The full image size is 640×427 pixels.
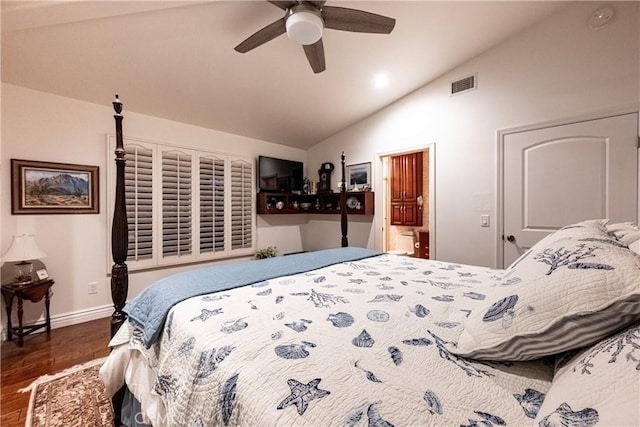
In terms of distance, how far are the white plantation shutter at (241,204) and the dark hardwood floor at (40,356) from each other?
6.04 feet

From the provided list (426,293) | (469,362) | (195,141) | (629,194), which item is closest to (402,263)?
(426,293)

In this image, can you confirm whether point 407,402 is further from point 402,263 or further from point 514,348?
point 402,263

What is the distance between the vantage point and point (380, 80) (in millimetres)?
3254

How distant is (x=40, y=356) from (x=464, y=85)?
4.84m

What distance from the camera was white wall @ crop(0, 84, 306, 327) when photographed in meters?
2.55

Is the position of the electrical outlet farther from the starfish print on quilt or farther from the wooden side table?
the starfish print on quilt

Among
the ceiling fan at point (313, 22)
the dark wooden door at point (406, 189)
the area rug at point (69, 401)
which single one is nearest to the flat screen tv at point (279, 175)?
the dark wooden door at point (406, 189)

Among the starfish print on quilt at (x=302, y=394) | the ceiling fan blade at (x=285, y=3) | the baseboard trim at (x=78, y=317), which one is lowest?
the baseboard trim at (x=78, y=317)

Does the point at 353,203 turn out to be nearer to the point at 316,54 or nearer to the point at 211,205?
the point at 211,205

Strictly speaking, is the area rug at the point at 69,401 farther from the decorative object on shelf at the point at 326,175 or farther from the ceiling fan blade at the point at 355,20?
A: the decorative object on shelf at the point at 326,175

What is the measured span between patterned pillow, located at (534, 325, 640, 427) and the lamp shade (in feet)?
11.6

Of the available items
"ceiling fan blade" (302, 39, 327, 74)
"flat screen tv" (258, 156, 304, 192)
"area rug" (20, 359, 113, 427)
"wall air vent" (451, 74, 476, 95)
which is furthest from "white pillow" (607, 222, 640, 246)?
"flat screen tv" (258, 156, 304, 192)

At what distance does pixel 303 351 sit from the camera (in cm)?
82

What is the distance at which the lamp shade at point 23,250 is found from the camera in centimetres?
236
